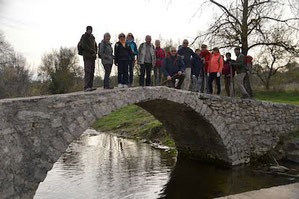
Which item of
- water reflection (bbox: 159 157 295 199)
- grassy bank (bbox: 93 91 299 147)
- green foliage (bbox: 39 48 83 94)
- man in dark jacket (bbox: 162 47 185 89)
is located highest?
green foliage (bbox: 39 48 83 94)

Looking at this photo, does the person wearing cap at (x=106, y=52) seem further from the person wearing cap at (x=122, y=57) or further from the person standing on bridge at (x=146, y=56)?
the person standing on bridge at (x=146, y=56)

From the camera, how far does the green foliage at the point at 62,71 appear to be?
26344 mm

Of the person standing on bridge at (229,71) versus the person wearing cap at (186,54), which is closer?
the person wearing cap at (186,54)

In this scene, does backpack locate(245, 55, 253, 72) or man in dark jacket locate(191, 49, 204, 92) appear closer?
man in dark jacket locate(191, 49, 204, 92)

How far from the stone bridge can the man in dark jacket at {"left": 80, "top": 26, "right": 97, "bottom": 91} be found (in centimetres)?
78

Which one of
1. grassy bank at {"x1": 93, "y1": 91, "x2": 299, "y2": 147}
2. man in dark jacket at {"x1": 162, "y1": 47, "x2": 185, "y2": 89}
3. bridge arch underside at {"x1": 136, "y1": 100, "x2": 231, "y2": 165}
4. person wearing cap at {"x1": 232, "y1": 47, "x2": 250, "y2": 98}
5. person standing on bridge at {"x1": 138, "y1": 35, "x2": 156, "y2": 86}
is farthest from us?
grassy bank at {"x1": 93, "y1": 91, "x2": 299, "y2": 147}

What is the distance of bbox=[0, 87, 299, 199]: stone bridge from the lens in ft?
17.0

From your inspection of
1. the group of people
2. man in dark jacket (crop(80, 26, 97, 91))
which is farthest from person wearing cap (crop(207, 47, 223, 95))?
man in dark jacket (crop(80, 26, 97, 91))

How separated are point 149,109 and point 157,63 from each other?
2.03 m

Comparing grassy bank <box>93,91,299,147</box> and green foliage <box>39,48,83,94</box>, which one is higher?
green foliage <box>39,48,83,94</box>

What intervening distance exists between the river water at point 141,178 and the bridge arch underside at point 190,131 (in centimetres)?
45

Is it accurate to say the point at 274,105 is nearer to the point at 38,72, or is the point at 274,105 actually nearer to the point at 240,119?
the point at 240,119

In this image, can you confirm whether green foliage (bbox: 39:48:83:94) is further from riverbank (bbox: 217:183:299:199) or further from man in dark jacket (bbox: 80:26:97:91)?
riverbank (bbox: 217:183:299:199)

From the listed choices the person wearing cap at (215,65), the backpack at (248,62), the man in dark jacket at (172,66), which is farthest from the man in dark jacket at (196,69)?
the backpack at (248,62)
